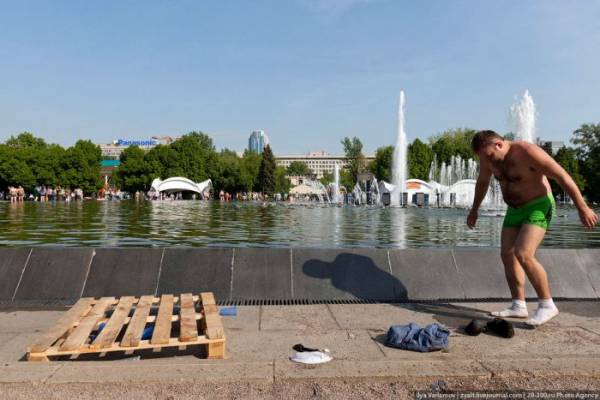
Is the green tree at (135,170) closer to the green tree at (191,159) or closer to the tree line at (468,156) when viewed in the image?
the green tree at (191,159)

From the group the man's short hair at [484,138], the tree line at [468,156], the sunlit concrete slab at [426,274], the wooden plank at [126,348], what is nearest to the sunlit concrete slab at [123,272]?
the wooden plank at [126,348]

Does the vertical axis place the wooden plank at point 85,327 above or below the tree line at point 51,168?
below

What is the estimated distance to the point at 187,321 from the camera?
4348mm

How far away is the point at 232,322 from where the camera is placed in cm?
502

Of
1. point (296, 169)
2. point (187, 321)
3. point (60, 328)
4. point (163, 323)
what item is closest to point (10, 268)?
point (60, 328)

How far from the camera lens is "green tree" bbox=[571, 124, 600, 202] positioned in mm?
75812

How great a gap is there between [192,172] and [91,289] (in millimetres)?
83389

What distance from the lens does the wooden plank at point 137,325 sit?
3.80 metres

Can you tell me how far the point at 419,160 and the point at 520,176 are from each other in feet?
268

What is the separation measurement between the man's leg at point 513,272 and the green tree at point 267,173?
96.1 metres

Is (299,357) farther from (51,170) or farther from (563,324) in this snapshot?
(51,170)

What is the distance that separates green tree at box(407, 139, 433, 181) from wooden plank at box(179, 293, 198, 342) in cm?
7989

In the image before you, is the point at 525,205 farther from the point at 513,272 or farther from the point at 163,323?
the point at 163,323

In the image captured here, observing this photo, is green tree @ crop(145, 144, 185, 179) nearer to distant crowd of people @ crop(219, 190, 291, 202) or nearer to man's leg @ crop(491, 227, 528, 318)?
distant crowd of people @ crop(219, 190, 291, 202)
